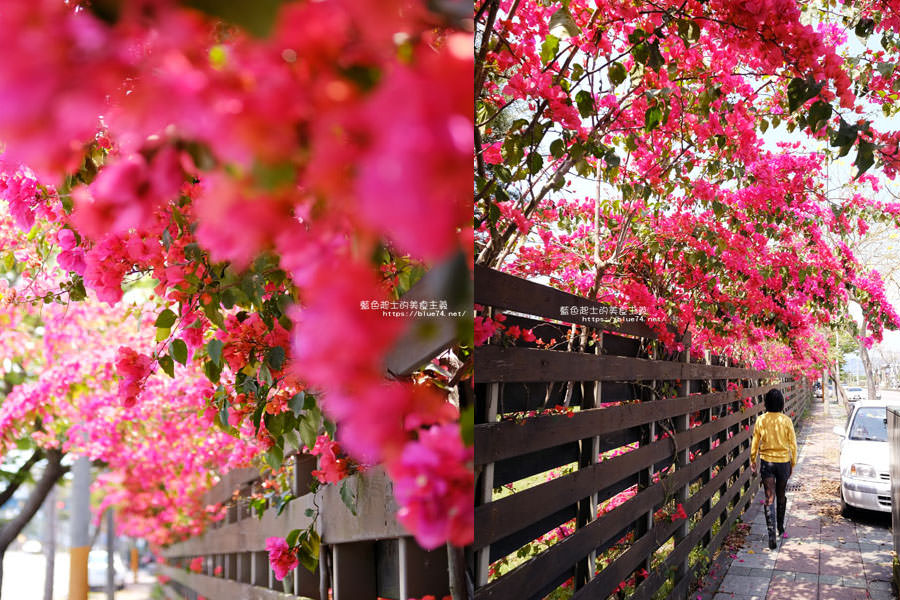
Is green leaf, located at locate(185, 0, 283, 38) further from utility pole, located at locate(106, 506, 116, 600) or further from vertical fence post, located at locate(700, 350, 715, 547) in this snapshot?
vertical fence post, located at locate(700, 350, 715, 547)

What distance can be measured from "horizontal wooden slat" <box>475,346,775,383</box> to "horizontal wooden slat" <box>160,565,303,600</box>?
2.95 feet

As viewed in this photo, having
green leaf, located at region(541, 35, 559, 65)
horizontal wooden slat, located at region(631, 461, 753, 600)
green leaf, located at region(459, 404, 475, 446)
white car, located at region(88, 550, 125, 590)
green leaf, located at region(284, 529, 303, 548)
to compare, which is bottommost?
horizontal wooden slat, located at region(631, 461, 753, 600)

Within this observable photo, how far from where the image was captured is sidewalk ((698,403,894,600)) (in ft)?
5.79

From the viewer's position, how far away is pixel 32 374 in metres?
1.60

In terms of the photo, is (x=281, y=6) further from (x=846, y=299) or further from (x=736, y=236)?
(x=736, y=236)

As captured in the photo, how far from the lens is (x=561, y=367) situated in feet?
4.97

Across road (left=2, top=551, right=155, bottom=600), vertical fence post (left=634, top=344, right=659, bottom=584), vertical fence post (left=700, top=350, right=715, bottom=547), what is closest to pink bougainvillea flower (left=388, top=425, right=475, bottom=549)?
road (left=2, top=551, right=155, bottom=600)

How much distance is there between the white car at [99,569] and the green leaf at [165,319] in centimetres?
86

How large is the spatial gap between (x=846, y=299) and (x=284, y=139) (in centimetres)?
239

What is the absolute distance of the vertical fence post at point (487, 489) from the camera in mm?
1174

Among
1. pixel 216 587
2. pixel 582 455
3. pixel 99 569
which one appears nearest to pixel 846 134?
pixel 582 455

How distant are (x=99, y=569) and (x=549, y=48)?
1.73 metres

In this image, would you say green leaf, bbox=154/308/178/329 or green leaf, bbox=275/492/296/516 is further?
green leaf, bbox=275/492/296/516

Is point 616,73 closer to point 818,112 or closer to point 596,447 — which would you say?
point 818,112
